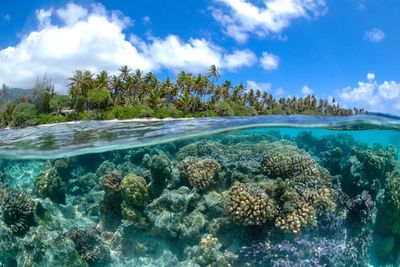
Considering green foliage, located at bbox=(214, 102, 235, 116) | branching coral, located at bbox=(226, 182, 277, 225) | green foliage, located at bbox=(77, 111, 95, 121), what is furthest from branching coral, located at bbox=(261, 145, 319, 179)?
green foliage, located at bbox=(214, 102, 235, 116)

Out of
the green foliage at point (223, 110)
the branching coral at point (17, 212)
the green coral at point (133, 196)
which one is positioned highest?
the green foliage at point (223, 110)

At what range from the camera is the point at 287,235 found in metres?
8.77

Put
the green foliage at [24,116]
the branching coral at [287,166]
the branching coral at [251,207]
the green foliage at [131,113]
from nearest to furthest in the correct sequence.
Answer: the branching coral at [251,207] → the branching coral at [287,166] → the green foliage at [24,116] → the green foliage at [131,113]

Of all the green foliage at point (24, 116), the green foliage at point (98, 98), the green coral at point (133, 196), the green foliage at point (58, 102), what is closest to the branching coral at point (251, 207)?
the green coral at point (133, 196)

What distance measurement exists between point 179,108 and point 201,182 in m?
57.5

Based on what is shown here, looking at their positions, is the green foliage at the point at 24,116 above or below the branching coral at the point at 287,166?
below

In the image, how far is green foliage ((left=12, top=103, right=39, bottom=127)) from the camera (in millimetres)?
44844

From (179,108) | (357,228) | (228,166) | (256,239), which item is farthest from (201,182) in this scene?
(179,108)

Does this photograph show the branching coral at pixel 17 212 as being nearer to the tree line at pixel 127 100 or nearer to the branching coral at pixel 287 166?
the branching coral at pixel 287 166

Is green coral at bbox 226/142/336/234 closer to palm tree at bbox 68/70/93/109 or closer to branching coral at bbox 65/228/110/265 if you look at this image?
branching coral at bbox 65/228/110/265

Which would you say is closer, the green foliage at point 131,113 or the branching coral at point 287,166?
the branching coral at point 287,166

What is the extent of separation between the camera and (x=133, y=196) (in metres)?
9.59

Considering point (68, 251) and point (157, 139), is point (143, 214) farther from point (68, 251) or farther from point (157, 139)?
point (157, 139)

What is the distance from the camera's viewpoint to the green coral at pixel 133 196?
9.58 meters
